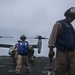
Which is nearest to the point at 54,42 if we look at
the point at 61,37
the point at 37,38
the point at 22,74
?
the point at 61,37

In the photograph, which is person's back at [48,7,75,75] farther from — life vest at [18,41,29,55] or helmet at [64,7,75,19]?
life vest at [18,41,29,55]

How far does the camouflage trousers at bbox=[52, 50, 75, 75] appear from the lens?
10143 mm

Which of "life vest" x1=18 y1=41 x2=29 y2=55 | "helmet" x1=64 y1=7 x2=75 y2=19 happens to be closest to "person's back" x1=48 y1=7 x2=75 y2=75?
"helmet" x1=64 y1=7 x2=75 y2=19

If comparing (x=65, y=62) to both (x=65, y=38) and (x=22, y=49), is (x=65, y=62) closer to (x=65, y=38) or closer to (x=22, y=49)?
(x=65, y=38)

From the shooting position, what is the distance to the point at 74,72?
10.1m

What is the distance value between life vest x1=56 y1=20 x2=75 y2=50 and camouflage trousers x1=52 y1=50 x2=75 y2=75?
0.14 metres

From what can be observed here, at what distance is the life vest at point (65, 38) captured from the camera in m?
10.3

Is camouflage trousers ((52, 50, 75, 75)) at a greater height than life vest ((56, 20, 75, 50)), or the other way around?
life vest ((56, 20, 75, 50))

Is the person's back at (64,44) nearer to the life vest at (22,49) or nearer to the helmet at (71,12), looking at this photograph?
the helmet at (71,12)

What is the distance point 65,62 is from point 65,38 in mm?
563

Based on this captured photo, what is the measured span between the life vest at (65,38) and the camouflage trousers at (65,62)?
0.14 meters

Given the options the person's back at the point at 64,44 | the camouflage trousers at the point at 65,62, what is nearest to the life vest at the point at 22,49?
the person's back at the point at 64,44

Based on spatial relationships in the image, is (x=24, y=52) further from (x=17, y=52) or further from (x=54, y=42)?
(x=54, y=42)

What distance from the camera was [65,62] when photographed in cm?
1017
